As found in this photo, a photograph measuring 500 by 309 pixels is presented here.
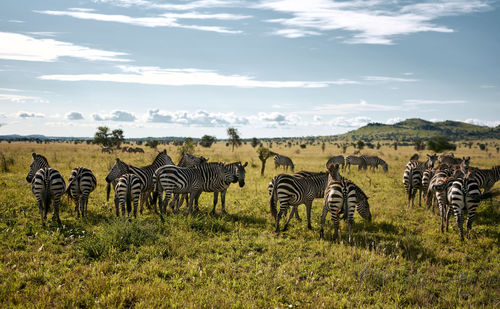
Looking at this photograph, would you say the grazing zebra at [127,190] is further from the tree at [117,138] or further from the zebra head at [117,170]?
the tree at [117,138]

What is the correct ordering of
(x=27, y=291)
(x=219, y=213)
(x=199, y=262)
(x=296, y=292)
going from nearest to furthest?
(x=27, y=291) → (x=296, y=292) → (x=199, y=262) → (x=219, y=213)

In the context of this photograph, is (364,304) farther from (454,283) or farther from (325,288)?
(454,283)

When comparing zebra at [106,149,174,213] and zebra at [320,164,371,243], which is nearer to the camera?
zebra at [320,164,371,243]

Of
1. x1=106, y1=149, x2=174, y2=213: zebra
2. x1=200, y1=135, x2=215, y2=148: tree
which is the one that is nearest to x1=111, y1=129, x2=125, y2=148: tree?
x1=200, y1=135, x2=215, y2=148: tree

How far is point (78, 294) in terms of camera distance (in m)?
5.45

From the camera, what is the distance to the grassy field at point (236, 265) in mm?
5555

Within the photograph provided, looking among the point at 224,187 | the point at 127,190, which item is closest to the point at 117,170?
the point at 127,190

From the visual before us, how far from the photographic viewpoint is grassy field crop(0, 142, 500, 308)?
555 centimetres

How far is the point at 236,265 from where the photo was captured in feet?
23.0

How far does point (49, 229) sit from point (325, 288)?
28.5 ft

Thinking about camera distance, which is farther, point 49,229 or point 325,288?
point 49,229

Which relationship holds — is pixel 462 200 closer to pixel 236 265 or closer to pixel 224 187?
pixel 236 265

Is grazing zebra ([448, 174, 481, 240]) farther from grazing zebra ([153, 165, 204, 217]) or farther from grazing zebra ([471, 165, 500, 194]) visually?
grazing zebra ([153, 165, 204, 217])

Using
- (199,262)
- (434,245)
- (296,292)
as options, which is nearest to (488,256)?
(434,245)
